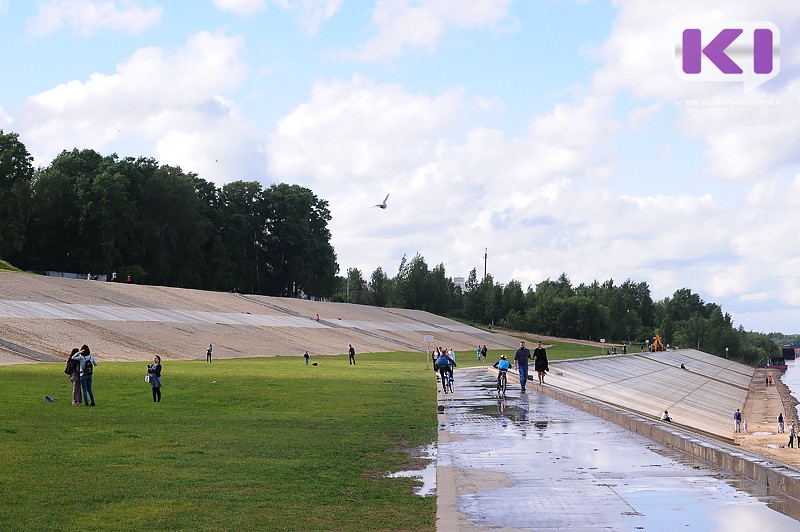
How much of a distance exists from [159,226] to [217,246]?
34.3ft

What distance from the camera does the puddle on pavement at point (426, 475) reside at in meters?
13.4

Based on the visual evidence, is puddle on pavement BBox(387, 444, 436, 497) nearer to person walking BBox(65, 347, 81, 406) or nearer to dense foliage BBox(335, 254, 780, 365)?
person walking BBox(65, 347, 81, 406)

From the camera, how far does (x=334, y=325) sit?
104m

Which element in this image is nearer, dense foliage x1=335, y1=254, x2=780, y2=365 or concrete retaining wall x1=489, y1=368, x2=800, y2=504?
concrete retaining wall x1=489, y1=368, x2=800, y2=504

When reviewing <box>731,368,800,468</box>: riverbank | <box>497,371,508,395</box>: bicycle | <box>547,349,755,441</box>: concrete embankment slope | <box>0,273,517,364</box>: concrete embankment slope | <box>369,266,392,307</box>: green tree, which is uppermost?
<box>369,266,392,307</box>: green tree

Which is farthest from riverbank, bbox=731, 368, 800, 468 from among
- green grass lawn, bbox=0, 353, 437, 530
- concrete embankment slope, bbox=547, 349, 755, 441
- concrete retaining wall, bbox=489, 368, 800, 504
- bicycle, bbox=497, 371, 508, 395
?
bicycle, bbox=497, 371, 508, 395

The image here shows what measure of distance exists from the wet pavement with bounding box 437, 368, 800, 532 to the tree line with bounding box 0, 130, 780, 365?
95.9 meters

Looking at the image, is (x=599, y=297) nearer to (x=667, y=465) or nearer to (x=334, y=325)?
(x=334, y=325)

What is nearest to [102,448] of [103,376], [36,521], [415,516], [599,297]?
[36,521]

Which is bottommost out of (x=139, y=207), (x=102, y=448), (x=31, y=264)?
(x=102, y=448)

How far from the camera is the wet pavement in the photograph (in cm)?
1095

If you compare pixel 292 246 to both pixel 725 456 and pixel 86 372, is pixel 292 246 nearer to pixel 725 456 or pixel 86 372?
pixel 86 372

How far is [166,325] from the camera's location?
7362 centimetres

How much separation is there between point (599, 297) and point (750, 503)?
180 m
